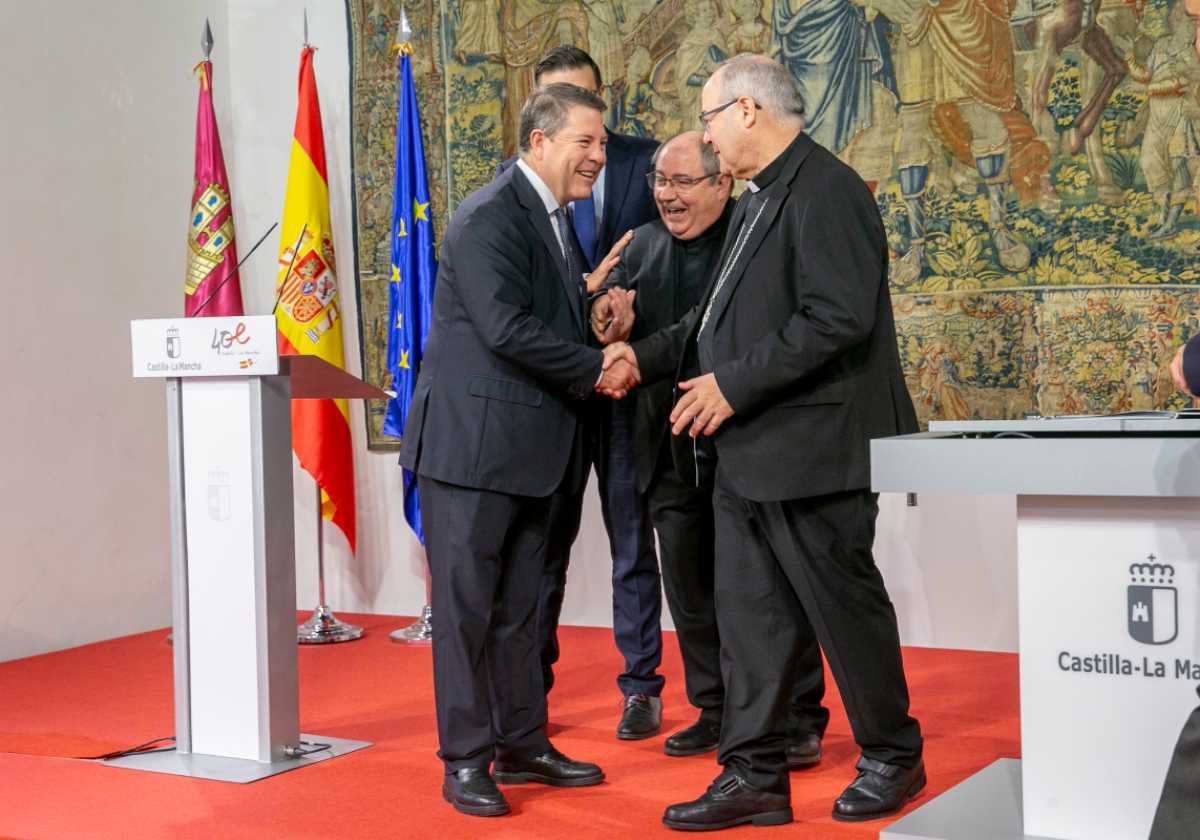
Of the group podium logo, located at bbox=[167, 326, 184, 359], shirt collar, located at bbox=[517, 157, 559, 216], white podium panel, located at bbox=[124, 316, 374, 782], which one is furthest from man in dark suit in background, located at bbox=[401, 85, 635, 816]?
podium logo, located at bbox=[167, 326, 184, 359]

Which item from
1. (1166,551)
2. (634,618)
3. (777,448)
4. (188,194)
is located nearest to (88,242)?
(188,194)

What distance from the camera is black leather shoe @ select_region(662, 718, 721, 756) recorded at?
3.85m

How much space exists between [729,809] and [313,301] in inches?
150

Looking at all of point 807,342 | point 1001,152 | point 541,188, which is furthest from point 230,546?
point 1001,152

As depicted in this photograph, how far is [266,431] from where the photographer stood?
384 centimetres

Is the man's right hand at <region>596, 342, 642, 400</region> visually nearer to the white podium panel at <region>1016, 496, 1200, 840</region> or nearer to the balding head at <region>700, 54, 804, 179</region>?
the balding head at <region>700, 54, 804, 179</region>

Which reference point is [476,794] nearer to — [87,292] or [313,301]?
[313,301]

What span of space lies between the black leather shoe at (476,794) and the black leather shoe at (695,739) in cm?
66

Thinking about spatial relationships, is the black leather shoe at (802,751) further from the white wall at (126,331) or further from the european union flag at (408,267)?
the european union flag at (408,267)

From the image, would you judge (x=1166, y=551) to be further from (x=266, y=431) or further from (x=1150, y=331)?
(x=1150, y=331)

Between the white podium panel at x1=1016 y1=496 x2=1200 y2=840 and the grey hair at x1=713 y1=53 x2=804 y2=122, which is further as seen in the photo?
the grey hair at x1=713 y1=53 x2=804 y2=122

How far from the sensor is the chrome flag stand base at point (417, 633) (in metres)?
5.95

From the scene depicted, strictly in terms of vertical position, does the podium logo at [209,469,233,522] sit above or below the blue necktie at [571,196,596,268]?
below

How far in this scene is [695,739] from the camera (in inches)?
152
